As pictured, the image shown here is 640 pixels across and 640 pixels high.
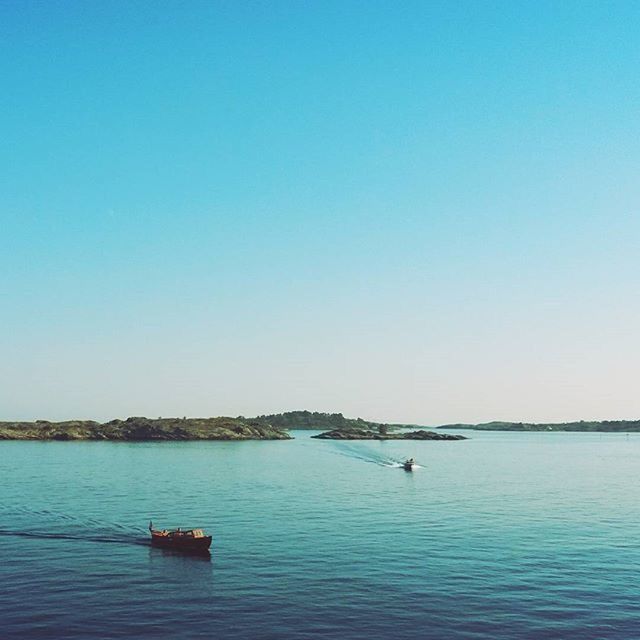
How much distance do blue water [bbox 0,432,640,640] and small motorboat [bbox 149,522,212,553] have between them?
116 centimetres

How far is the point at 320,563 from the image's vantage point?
58.3m

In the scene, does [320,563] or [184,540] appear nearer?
[320,563]

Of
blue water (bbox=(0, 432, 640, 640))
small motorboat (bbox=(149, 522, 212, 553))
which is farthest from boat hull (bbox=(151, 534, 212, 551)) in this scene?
blue water (bbox=(0, 432, 640, 640))

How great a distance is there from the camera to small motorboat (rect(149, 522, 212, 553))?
61.8 metres

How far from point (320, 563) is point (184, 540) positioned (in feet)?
46.9

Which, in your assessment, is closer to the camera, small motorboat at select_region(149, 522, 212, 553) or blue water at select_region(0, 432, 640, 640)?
blue water at select_region(0, 432, 640, 640)

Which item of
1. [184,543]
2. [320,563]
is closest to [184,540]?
[184,543]

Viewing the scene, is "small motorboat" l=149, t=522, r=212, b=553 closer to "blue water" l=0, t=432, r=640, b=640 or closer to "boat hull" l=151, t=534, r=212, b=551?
"boat hull" l=151, t=534, r=212, b=551

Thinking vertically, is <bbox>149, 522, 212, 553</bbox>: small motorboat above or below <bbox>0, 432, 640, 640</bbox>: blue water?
above

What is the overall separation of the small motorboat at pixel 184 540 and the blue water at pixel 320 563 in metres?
1.16

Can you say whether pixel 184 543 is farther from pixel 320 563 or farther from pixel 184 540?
pixel 320 563

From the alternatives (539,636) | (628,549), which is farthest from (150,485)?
(539,636)

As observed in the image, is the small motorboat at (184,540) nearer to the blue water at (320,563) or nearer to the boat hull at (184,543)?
the boat hull at (184,543)

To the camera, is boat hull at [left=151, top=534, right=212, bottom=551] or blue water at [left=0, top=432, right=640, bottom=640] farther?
boat hull at [left=151, top=534, right=212, bottom=551]
